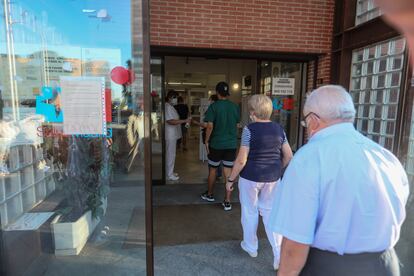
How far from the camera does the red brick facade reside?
4.17 m

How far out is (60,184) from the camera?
264cm

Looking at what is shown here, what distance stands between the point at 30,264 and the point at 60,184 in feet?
2.42

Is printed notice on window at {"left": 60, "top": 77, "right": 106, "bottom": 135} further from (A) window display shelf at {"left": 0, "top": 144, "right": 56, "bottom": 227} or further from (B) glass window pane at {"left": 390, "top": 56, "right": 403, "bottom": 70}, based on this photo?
(B) glass window pane at {"left": 390, "top": 56, "right": 403, "bottom": 70}

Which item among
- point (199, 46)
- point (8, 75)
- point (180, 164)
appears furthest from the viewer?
point (180, 164)

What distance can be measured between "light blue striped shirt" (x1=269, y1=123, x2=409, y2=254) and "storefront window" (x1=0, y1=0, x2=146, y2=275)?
4.13ft

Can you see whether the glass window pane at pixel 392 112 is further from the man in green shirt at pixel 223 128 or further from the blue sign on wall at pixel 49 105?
the blue sign on wall at pixel 49 105

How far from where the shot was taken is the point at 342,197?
3.76 feet

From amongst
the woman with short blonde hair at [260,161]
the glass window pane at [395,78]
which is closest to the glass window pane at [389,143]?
the glass window pane at [395,78]

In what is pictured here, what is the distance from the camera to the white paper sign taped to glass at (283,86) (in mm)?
5074

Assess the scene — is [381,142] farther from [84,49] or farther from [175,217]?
[84,49]

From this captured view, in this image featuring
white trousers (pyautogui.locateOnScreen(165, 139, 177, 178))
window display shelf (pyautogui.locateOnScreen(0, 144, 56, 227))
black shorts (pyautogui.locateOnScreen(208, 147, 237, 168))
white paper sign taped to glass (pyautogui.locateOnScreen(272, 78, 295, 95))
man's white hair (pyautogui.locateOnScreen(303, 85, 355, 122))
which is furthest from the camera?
white trousers (pyautogui.locateOnScreen(165, 139, 177, 178))

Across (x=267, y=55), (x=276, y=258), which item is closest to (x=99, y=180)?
(x=276, y=258)

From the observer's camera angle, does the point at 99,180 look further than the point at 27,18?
Yes

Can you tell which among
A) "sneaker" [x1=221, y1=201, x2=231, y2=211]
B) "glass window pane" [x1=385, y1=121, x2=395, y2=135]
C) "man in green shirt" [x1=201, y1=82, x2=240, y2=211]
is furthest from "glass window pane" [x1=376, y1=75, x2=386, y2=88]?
"sneaker" [x1=221, y1=201, x2=231, y2=211]
